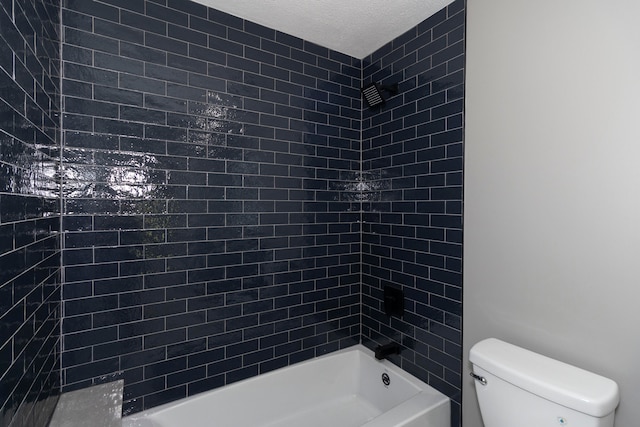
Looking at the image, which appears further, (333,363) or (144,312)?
(333,363)

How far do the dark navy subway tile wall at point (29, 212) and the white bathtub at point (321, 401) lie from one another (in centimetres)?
70

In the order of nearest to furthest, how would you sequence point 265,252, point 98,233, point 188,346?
point 98,233, point 188,346, point 265,252

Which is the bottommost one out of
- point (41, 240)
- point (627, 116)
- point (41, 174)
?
point (41, 240)

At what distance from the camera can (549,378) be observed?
1.17 metres

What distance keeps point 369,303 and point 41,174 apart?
2.00m

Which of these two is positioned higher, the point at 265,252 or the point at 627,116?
the point at 627,116

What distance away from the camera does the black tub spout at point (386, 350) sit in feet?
6.78

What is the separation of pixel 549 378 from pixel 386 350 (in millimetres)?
1031

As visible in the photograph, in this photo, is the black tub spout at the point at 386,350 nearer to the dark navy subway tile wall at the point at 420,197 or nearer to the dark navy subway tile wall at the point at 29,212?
the dark navy subway tile wall at the point at 420,197

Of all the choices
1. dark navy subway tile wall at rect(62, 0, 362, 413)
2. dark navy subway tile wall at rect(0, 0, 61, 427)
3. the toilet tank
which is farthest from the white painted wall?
dark navy subway tile wall at rect(0, 0, 61, 427)

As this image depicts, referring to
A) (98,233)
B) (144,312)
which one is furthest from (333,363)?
(98,233)

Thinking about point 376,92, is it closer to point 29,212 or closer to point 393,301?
point 393,301

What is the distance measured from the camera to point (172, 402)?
1730 mm

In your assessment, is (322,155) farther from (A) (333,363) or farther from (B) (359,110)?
(A) (333,363)
